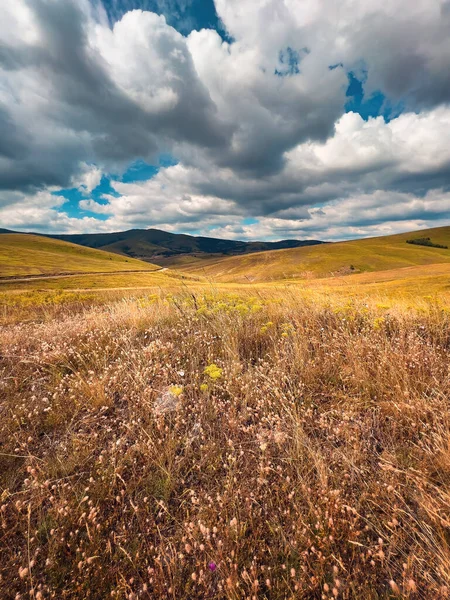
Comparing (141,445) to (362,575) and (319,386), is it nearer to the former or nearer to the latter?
(362,575)

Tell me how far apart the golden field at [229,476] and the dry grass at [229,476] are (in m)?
0.02

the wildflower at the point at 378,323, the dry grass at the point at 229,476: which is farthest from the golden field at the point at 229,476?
the wildflower at the point at 378,323

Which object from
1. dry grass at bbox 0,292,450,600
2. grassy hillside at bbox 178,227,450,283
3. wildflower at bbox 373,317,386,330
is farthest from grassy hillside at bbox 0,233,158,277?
wildflower at bbox 373,317,386,330

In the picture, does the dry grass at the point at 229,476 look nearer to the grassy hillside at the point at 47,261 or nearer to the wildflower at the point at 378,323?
the wildflower at the point at 378,323

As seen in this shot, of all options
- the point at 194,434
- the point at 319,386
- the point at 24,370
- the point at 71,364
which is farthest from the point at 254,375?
the point at 24,370

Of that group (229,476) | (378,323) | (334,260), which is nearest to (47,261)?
(378,323)

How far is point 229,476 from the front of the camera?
117 inches

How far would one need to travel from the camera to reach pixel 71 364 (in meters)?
5.60

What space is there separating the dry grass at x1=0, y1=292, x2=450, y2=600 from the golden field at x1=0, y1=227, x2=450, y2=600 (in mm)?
19

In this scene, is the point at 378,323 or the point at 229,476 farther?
the point at 378,323

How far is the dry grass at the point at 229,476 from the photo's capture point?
219 cm

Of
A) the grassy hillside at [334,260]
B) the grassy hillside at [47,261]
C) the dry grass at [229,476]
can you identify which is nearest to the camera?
the dry grass at [229,476]

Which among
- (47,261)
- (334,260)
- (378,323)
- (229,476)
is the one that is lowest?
(334,260)

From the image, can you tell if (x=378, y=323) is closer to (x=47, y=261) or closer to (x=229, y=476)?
(x=229, y=476)
